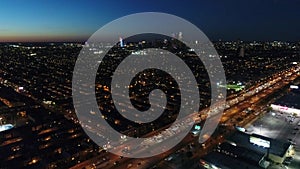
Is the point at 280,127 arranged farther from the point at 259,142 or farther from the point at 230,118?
the point at 259,142

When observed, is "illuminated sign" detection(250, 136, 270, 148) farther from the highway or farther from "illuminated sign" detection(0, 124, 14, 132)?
"illuminated sign" detection(0, 124, 14, 132)

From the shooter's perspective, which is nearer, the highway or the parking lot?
the highway

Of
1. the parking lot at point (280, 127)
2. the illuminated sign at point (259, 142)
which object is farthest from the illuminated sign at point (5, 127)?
the parking lot at point (280, 127)

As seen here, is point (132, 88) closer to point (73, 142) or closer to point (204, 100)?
point (204, 100)

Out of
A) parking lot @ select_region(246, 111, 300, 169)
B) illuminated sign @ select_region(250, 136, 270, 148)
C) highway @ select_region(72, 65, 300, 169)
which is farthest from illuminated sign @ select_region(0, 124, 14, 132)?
parking lot @ select_region(246, 111, 300, 169)

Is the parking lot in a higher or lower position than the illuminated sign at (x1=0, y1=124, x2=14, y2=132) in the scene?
lower

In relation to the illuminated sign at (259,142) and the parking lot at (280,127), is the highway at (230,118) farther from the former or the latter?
the illuminated sign at (259,142)

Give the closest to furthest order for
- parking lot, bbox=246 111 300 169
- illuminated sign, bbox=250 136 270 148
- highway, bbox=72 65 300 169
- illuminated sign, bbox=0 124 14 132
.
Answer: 1. highway, bbox=72 65 300 169
2. illuminated sign, bbox=250 136 270 148
3. parking lot, bbox=246 111 300 169
4. illuminated sign, bbox=0 124 14 132

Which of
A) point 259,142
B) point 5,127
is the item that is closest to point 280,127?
point 259,142

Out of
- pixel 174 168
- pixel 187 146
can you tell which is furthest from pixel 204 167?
pixel 187 146

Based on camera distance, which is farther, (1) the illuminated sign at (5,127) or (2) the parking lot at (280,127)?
(1) the illuminated sign at (5,127)

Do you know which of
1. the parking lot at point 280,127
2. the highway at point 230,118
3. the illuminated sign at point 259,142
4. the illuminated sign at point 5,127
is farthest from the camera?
the illuminated sign at point 5,127
